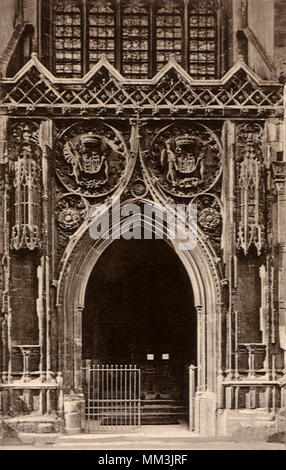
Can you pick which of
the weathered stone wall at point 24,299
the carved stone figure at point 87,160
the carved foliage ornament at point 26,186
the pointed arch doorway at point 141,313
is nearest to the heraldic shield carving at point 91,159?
the carved stone figure at point 87,160

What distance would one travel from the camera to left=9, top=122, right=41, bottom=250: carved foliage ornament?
16891 mm

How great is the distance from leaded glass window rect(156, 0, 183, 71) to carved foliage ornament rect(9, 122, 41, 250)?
3.36 meters

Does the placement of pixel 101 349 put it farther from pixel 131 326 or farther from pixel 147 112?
pixel 147 112

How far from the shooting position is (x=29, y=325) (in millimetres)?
16906

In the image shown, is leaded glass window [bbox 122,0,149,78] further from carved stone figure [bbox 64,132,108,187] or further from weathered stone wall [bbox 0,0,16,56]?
weathered stone wall [bbox 0,0,16,56]

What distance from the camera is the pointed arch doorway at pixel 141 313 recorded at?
2144 cm

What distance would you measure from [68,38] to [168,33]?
218 cm

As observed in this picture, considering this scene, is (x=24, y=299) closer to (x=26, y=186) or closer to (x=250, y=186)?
(x=26, y=186)

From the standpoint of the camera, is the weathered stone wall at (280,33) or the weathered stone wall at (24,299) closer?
the weathered stone wall at (24,299)

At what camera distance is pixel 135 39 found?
18.3 metres

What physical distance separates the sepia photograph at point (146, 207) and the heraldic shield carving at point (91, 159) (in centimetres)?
3

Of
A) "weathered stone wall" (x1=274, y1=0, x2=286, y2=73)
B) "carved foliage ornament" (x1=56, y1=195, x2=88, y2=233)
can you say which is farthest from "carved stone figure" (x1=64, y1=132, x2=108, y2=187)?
"weathered stone wall" (x1=274, y1=0, x2=286, y2=73)

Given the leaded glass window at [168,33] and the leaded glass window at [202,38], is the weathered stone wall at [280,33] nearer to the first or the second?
the leaded glass window at [202,38]

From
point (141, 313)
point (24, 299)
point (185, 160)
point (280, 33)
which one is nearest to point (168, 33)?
point (280, 33)
